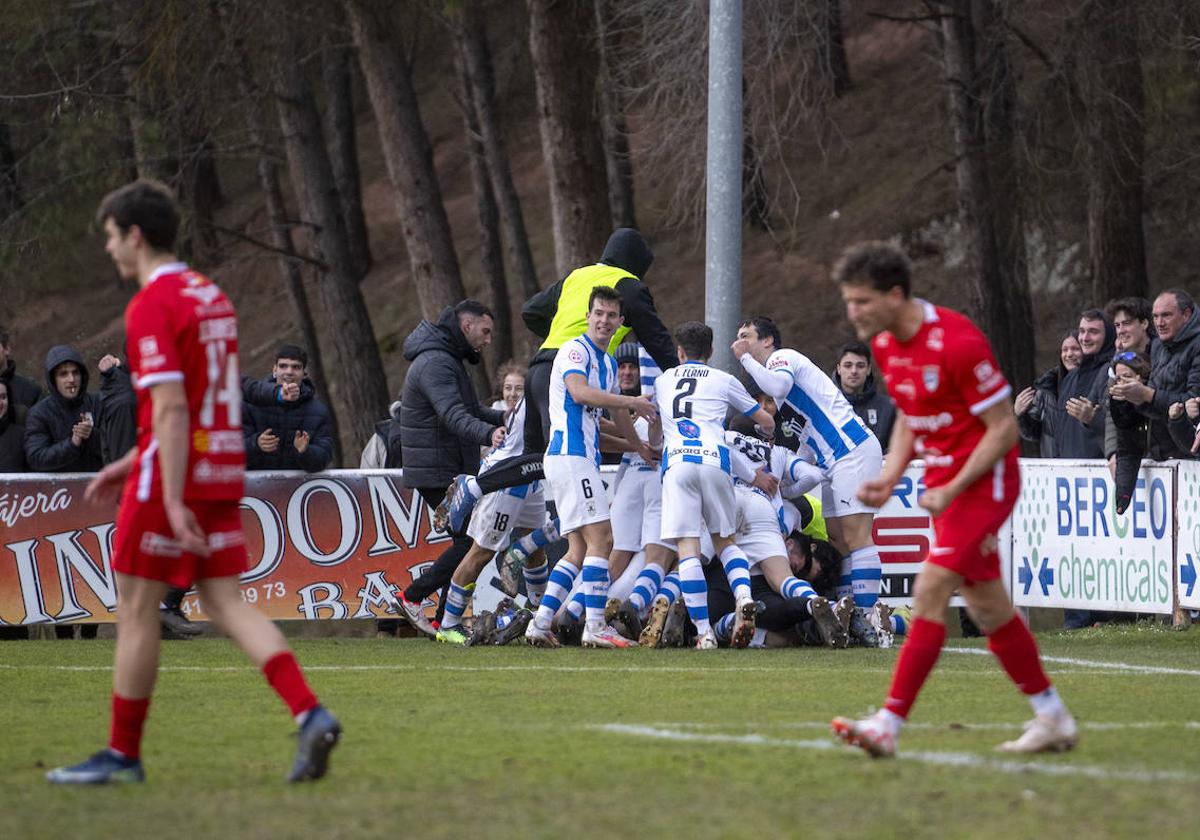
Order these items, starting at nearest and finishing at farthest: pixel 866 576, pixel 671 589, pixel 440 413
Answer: pixel 671 589
pixel 866 576
pixel 440 413

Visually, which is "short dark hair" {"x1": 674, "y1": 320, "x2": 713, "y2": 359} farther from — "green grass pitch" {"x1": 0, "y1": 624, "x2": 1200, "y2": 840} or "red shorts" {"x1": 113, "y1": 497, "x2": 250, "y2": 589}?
"red shorts" {"x1": 113, "y1": 497, "x2": 250, "y2": 589}

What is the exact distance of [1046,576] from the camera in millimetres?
14578

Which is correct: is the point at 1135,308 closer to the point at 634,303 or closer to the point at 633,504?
the point at 634,303

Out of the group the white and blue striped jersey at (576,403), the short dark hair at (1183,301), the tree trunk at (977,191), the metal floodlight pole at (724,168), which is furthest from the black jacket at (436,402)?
the tree trunk at (977,191)

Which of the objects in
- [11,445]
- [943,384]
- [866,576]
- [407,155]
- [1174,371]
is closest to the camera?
[943,384]

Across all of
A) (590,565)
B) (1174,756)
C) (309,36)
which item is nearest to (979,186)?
(309,36)

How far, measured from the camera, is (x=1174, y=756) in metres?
6.69

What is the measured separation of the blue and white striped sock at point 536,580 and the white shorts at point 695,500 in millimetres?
1626

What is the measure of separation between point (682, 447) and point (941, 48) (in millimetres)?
14000

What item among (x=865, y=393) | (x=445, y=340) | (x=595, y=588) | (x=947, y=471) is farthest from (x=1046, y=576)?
(x=947, y=471)

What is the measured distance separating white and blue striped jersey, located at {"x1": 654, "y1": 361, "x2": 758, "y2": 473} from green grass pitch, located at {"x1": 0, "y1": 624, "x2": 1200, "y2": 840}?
1564 mm

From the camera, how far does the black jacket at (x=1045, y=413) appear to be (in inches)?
587

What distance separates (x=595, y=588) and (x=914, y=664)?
5.70m

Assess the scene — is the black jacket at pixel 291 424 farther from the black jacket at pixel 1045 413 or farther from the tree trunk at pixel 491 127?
the tree trunk at pixel 491 127
